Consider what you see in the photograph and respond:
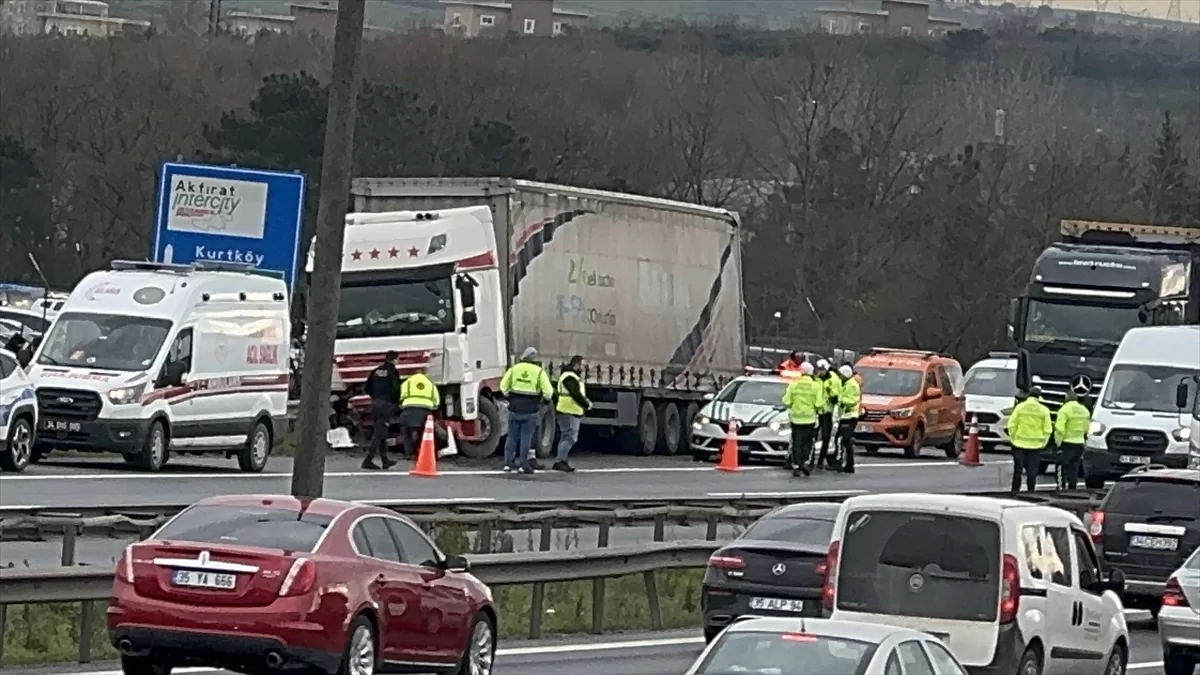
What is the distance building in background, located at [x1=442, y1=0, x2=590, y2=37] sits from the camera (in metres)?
164

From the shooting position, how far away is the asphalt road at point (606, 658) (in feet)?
56.4

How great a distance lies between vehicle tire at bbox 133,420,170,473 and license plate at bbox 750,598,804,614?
13.7 metres

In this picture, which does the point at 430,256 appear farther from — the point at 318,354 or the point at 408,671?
the point at 408,671

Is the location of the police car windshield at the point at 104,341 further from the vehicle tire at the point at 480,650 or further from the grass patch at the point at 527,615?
the vehicle tire at the point at 480,650

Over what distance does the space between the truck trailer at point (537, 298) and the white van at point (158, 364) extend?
12.2ft

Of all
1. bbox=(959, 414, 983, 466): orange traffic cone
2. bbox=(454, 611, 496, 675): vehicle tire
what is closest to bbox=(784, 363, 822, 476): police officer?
bbox=(959, 414, 983, 466): orange traffic cone

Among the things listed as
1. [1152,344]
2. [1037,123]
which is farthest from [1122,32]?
[1152,344]

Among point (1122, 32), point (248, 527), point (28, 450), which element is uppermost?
point (1122, 32)

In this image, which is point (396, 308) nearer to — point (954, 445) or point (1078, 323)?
point (1078, 323)

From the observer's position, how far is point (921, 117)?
108125mm

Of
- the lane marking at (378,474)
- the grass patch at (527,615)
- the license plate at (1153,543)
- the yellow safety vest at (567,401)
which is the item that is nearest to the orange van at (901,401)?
the lane marking at (378,474)

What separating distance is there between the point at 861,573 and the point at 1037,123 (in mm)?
101266

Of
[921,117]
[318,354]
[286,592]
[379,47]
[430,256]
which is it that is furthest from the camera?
[921,117]

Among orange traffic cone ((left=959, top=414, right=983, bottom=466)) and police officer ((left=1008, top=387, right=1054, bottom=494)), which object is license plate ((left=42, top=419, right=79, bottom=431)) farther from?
orange traffic cone ((left=959, top=414, right=983, bottom=466))
